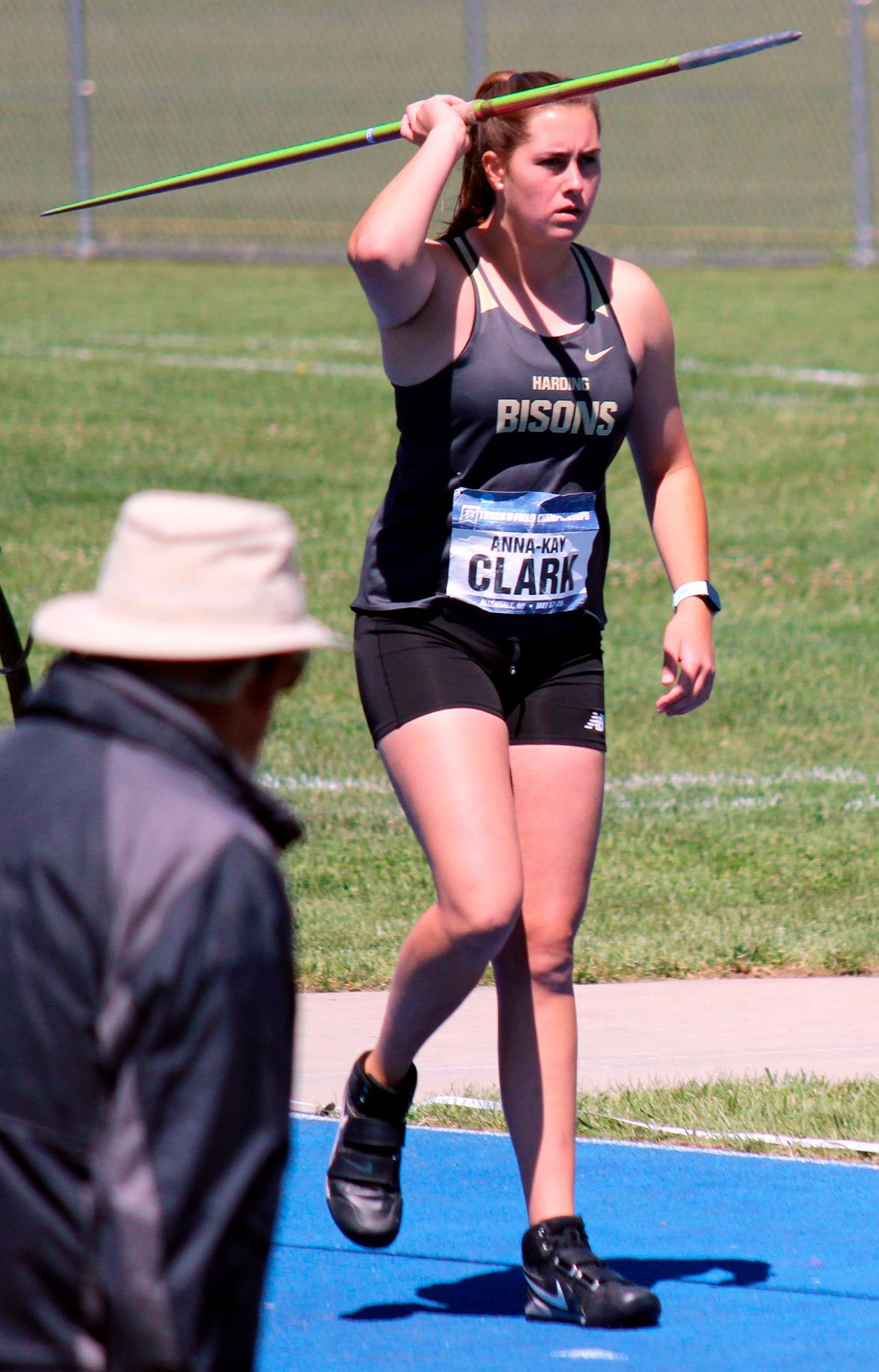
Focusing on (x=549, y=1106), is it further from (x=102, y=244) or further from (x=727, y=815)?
(x=102, y=244)

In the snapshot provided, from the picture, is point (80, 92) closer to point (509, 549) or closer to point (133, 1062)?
point (509, 549)

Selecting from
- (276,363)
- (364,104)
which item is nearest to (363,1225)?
(276,363)

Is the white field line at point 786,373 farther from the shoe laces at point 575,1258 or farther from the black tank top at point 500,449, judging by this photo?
the shoe laces at point 575,1258

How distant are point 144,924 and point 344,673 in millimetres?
8811

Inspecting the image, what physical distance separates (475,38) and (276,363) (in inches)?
193

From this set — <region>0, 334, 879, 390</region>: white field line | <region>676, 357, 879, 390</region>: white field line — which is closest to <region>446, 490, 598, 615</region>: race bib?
<region>0, 334, 879, 390</region>: white field line

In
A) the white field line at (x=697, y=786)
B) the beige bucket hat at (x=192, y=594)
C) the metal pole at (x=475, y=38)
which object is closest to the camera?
the beige bucket hat at (x=192, y=594)

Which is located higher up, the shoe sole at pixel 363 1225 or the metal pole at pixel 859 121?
the metal pole at pixel 859 121

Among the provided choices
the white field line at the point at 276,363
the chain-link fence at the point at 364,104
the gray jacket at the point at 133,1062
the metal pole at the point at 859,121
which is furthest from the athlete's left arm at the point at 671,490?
the chain-link fence at the point at 364,104

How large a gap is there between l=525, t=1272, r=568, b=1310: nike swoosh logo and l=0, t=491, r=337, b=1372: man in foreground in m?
2.20

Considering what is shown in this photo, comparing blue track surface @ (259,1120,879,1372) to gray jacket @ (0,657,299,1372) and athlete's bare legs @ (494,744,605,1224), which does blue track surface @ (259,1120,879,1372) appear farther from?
gray jacket @ (0,657,299,1372)

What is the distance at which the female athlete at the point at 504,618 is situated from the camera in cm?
423

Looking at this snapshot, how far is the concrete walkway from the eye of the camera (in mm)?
5809

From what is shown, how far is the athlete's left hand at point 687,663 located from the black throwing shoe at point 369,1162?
0.88 meters
